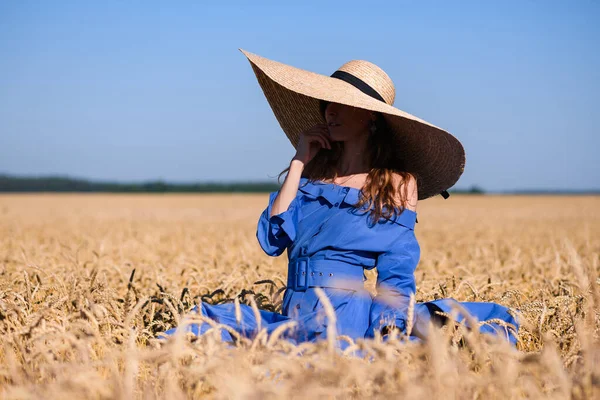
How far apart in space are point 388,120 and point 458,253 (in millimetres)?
4722

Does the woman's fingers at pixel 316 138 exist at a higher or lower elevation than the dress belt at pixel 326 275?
higher

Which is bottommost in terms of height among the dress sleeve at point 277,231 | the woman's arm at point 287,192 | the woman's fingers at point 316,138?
the dress sleeve at point 277,231

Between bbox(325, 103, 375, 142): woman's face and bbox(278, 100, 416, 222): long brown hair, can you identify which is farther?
bbox(325, 103, 375, 142): woman's face

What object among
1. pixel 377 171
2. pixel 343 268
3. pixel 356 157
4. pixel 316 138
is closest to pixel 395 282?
pixel 343 268

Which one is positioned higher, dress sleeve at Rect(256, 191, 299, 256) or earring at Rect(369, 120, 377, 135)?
earring at Rect(369, 120, 377, 135)

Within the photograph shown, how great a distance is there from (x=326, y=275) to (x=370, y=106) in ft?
2.74

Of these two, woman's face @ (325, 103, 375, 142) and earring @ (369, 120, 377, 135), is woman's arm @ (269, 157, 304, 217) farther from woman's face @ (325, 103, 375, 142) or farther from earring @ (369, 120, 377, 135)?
earring @ (369, 120, 377, 135)

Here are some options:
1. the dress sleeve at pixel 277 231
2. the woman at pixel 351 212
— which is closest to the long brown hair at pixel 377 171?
the woman at pixel 351 212

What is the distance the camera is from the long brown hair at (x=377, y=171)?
10.5ft

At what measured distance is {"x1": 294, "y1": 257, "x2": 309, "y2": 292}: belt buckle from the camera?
3156mm

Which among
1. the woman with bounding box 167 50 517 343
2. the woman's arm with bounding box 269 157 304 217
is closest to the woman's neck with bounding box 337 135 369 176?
the woman with bounding box 167 50 517 343

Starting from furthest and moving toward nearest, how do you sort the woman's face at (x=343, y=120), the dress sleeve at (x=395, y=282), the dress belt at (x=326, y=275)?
1. the woman's face at (x=343, y=120)
2. the dress belt at (x=326, y=275)
3. the dress sleeve at (x=395, y=282)

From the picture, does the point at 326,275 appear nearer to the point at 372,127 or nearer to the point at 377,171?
the point at 377,171

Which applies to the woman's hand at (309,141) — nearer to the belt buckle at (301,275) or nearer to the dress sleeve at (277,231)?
the dress sleeve at (277,231)
